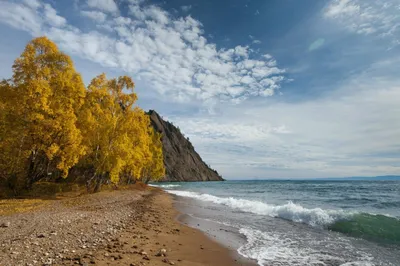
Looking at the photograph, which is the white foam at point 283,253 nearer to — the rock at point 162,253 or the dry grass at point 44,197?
the rock at point 162,253

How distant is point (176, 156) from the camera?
595 feet

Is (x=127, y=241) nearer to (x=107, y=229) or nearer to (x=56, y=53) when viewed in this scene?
(x=107, y=229)

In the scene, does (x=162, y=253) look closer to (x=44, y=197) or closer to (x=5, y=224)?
(x=5, y=224)

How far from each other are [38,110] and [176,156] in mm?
163962

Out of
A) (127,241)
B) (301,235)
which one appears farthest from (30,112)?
(301,235)

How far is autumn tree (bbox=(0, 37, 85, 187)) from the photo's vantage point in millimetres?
18453

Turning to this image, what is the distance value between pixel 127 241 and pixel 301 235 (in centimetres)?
903

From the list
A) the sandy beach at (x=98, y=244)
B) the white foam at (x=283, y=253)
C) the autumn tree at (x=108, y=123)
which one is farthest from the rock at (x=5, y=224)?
the autumn tree at (x=108, y=123)

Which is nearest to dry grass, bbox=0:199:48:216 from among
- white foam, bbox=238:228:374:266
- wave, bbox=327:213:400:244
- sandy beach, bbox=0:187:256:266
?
sandy beach, bbox=0:187:256:266

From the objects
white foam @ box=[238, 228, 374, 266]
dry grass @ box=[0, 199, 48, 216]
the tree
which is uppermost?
the tree

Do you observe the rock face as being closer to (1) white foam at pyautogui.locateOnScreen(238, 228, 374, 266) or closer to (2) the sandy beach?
(2) the sandy beach

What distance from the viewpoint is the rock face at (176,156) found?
170250 mm

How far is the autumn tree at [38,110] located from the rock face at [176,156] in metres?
144

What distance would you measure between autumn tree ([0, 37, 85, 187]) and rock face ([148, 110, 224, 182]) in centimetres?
14391
